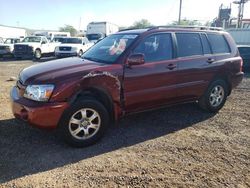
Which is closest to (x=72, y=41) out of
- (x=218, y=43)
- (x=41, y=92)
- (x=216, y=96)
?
(x=218, y=43)

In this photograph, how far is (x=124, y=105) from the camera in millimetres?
4844

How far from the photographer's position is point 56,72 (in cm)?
438

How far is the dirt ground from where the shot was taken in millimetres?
3576

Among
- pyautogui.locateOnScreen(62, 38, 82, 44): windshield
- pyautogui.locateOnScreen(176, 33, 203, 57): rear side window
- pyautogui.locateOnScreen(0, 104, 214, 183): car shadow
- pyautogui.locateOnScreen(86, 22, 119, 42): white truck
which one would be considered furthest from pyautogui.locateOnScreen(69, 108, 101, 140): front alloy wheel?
pyautogui.locateOnScreen(86, 22, 119, 42): white truck

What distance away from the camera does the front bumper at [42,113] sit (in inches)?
158

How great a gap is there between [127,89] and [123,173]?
153 centimetres

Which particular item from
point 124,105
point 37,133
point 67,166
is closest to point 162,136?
point 124,105

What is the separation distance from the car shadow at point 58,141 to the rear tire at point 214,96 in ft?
0.70

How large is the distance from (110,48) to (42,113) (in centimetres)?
187

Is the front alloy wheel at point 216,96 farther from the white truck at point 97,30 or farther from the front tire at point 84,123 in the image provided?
the white truck at point 97,30

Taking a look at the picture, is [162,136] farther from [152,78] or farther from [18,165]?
[18,165]

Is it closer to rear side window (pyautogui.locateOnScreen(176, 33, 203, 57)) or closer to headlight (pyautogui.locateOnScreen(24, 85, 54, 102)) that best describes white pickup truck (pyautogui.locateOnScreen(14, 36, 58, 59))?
rear side window (pyautogui.locateOnScreen(176, 33, 203, 57))

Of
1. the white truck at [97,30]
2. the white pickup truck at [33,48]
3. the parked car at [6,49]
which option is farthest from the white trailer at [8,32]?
the white pickup truck at [33,48]

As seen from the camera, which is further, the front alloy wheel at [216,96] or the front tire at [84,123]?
the front alloy wheel at [216,96]
